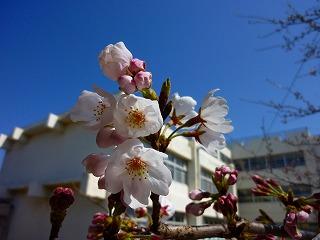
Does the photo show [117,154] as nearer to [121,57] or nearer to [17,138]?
[121,57]

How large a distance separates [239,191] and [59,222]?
17.9m

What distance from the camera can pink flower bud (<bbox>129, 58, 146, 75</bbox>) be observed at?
60cm

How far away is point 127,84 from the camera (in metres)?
0.56

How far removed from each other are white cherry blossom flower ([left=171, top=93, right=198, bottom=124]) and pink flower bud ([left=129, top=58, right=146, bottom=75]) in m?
0.22

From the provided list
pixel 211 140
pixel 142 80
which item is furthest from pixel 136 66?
pixel 211 140

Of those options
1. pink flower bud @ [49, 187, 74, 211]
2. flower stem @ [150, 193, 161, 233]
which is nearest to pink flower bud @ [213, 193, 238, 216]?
flower stem @ [150, 193, 161, 233]

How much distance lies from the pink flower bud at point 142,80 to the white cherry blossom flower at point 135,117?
0.03 metres

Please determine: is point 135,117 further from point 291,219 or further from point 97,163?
point 291,219

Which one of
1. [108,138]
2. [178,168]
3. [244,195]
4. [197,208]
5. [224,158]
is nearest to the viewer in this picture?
[108,138]

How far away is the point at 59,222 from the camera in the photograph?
40 cm

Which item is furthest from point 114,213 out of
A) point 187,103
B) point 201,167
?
point 201,167

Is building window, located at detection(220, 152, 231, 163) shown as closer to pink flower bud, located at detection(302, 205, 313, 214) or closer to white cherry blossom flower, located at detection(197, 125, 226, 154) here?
pink flower bud, located at detection(302, 205, 313, 214)

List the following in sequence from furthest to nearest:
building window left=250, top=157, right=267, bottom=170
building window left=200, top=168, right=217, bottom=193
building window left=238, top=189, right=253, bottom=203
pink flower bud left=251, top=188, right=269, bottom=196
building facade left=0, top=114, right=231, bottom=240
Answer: building window left=238, top=189, right=253, bottom=203 → building window left=200, top=168, right=217, bottom=193 → building window left=250, top=157, right=267, bottom=170 → building facade left=0, top=114, right=231, bottom=240 → pink flower bud left=251, top=188, right=269, bottom=196

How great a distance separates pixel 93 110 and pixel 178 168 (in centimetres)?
1101
